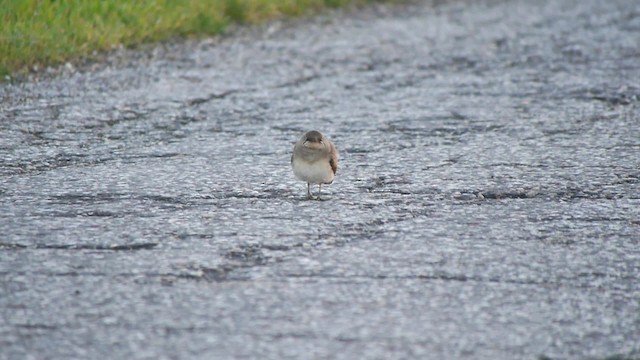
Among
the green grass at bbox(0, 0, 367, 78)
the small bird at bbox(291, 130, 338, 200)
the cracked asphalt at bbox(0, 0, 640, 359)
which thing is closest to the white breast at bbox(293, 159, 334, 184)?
the small bird at bbox(291, 130, 338, 200)

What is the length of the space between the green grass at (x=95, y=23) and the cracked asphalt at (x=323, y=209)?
292mm

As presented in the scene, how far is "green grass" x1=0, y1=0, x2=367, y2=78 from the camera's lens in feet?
24.8

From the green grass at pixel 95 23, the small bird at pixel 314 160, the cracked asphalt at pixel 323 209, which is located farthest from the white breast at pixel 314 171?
the green grass at pixel 95 23

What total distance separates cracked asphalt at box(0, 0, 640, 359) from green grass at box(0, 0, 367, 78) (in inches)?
11.5

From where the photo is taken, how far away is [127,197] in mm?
4832

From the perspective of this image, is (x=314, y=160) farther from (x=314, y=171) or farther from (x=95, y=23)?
(x=95, y=23)

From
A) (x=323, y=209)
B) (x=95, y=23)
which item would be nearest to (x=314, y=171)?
(x=323, y=209)

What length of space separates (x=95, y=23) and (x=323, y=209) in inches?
169

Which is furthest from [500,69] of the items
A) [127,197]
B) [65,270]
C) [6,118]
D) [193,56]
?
[65,270]

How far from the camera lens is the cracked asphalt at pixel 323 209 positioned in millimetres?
3260

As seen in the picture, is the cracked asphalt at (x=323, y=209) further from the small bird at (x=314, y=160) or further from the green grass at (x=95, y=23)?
the green grass at (x=95, y=23)

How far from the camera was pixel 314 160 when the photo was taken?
480cm

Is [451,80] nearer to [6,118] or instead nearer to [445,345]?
[6,118]

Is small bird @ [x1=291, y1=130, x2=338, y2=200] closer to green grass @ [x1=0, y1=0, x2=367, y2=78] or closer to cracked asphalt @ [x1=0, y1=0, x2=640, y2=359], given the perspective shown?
cracked asphalt @ [x1=0, y1=0, x2=640, y2=359]
